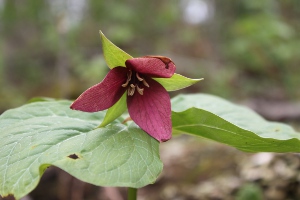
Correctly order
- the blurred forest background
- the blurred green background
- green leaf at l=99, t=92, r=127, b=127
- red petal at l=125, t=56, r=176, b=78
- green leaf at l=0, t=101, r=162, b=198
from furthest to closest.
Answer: the blurred green background, the blurred forest background, green leaf at l=99, t=92, r=127, b=127, red petal at l=125, t=56, r=176, b=78, green leaf at l=0, t=101, r=162, b=198

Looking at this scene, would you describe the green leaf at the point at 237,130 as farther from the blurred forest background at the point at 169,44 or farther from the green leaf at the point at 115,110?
the blurred forest background at the point at 169,44

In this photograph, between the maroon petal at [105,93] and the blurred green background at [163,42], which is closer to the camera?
the maroon petal at [105,93]

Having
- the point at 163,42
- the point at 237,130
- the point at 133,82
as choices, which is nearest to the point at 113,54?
the point at 133,82

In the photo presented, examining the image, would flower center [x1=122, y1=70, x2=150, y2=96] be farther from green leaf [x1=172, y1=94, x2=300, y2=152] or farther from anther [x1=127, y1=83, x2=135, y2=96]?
green leaf [x1=172, y1=94, x2=300, y2=152]

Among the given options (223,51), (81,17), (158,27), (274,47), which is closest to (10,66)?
(81,17)

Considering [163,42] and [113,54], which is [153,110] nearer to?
[113,54]

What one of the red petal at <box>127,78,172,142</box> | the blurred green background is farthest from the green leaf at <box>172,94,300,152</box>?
the blurred green background

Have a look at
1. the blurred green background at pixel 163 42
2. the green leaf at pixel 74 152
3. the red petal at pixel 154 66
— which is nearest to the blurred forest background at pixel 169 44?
the blurred green background at pixel 163 42
